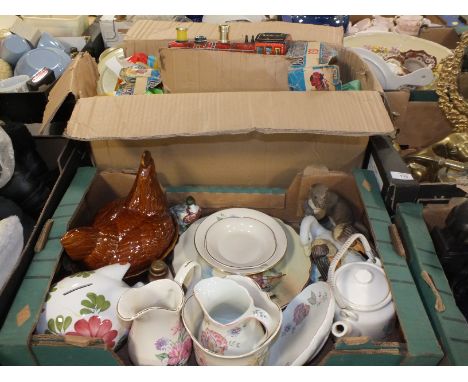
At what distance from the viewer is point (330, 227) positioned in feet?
3.06

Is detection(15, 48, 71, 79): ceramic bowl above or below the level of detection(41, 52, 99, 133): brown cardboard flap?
below

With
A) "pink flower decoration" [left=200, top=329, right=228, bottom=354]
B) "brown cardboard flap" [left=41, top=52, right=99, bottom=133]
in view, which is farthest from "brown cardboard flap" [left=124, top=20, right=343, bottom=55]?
"pink flower decoration" [left=200, top=329, right=228, bottom=354]

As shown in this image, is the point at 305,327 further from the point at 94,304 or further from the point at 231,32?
the point at 231,32

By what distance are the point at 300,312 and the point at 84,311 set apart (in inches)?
14.0

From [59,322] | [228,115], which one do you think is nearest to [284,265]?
[228,115]

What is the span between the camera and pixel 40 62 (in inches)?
51.6

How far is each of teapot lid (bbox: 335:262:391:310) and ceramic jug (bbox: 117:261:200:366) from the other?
0.26m

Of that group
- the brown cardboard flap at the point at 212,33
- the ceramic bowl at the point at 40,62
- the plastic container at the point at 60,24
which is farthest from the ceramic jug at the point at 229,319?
the plastic container at the point at 60,24

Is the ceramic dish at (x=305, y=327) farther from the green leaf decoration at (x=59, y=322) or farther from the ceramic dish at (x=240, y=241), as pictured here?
the green leaf decoration at (x=59, y=322)

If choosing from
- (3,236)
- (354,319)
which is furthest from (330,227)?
(3,236)

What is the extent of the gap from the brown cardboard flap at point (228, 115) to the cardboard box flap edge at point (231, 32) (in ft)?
1.02

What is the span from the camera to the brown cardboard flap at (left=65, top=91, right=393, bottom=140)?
804 mm

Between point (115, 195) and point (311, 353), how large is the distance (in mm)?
551

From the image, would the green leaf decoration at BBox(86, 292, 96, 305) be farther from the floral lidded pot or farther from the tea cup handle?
the tea cup handle
